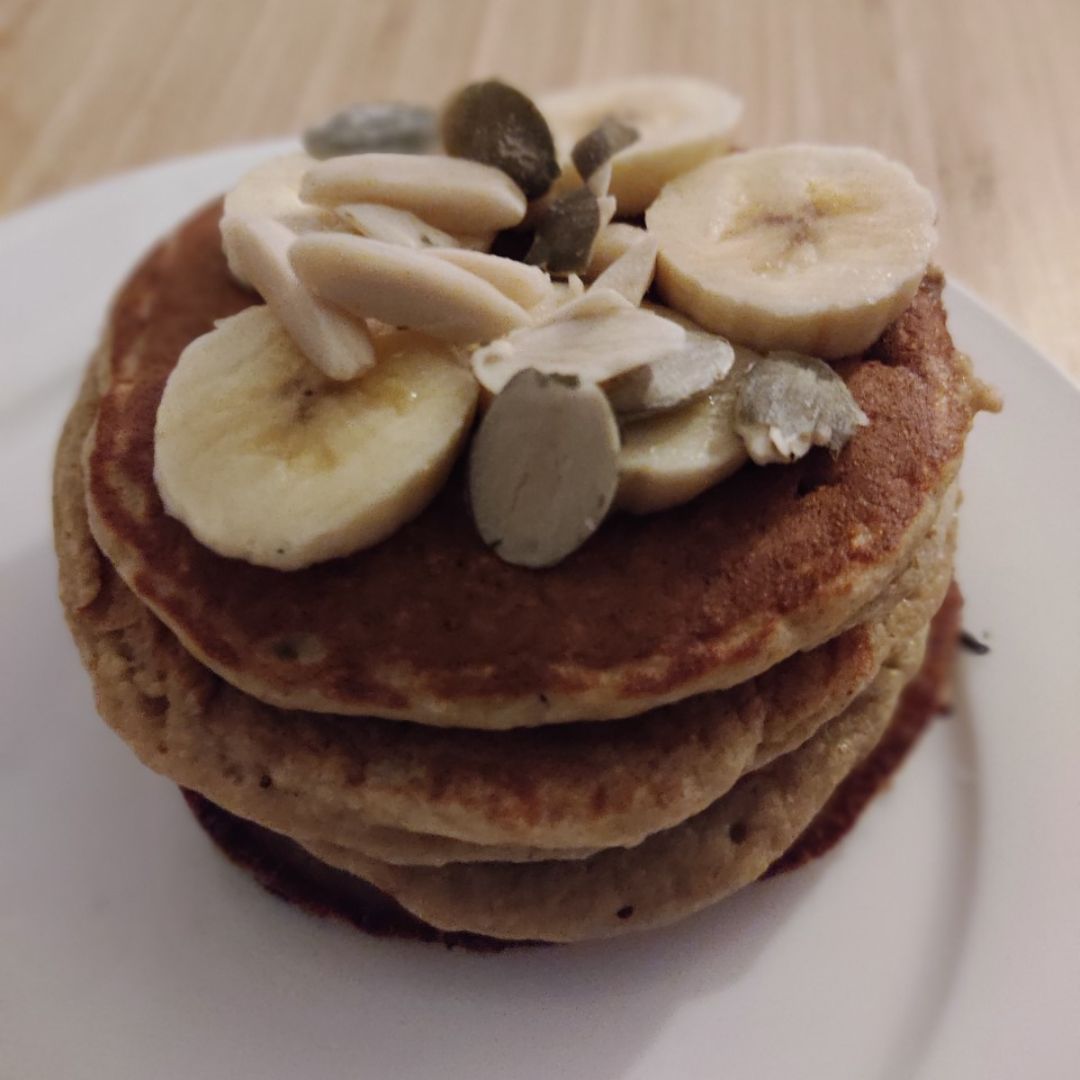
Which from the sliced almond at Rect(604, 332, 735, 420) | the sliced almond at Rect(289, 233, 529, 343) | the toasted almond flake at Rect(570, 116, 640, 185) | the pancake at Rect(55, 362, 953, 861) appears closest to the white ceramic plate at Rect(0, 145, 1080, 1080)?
the pancake at Rect(55, 362, 953, 861)

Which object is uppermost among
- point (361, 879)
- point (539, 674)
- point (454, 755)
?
point (539, 674)

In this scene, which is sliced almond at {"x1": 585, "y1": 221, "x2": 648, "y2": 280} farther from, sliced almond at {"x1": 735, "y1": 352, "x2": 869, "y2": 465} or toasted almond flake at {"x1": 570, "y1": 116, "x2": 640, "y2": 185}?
sliced almond at {"x1": 735, "y1": 352, "x2": 869, "y2": 465}

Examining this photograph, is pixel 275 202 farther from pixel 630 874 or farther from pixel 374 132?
pixel 630 874

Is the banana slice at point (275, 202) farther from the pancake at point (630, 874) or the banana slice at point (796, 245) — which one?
the pancake at point (630, 874)

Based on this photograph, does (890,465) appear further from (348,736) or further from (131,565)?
(131,565)

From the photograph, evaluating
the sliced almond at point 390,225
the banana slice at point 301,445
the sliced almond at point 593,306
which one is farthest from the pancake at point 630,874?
the sliced almond at point 390,225

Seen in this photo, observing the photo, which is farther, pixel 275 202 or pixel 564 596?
pixel 275 202

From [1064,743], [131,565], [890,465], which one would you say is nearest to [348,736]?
[131,565]

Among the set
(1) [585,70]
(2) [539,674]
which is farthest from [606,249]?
(1) [585,70]
